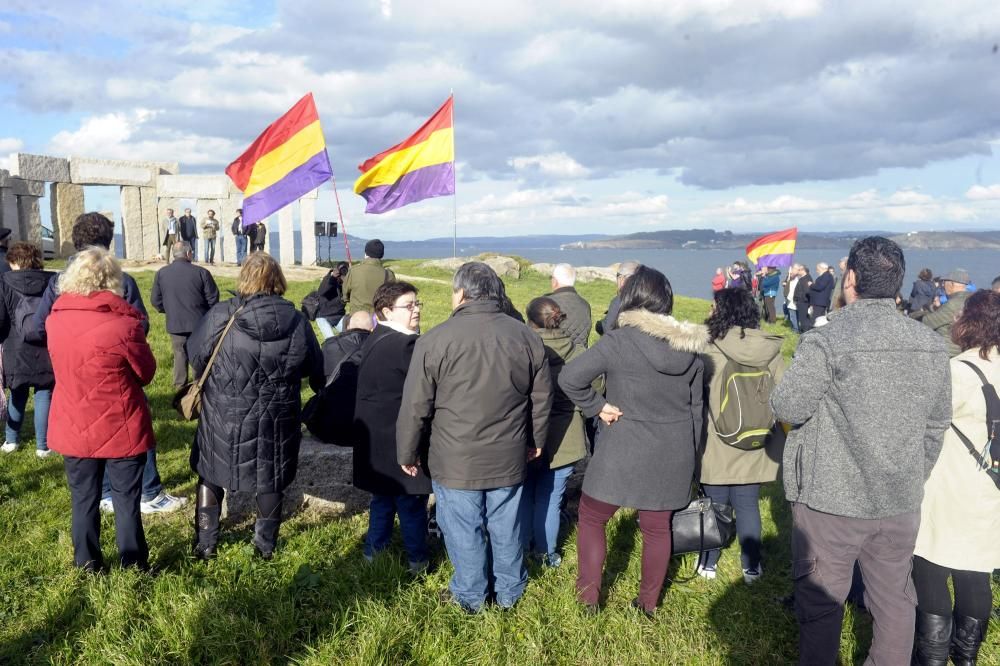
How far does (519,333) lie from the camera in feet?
12.3

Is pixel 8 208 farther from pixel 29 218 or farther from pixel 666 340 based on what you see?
pixel 666 340

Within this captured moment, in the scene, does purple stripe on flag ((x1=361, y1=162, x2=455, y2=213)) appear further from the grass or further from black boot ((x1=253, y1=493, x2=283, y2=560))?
black boot ((x1=253, y1=493, x2=283, y2=560))

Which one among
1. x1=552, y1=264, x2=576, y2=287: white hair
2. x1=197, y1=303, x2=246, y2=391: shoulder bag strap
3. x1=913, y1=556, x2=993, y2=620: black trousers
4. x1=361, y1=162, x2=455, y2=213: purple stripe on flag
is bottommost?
x1=913, y1=556, x2=993, y2=620: black trousers

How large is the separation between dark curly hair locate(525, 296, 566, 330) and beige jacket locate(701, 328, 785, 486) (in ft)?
3.37

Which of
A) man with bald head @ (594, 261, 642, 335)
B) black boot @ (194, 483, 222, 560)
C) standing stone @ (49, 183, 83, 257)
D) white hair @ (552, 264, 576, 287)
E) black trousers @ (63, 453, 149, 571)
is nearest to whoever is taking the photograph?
black trousers @ (63, 453, 149, 571)

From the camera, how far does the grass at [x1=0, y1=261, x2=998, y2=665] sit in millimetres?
3613

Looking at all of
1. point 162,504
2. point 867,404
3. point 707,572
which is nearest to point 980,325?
point 867,404

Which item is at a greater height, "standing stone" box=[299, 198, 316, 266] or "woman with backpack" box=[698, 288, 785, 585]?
"standing stone" box=[299, 198, 316, 266]

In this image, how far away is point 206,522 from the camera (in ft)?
14.8

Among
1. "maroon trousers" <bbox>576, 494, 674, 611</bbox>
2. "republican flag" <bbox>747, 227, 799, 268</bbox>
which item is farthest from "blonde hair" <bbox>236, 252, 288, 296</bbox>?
"republican flag" <bbox>747, 227, 799, 268</bbox>

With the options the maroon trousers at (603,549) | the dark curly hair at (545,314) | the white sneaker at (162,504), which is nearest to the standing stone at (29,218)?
the white sneaker at (162,504)

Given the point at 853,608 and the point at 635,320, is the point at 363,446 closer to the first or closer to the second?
the point at 635,320

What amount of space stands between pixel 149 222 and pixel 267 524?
995 inches

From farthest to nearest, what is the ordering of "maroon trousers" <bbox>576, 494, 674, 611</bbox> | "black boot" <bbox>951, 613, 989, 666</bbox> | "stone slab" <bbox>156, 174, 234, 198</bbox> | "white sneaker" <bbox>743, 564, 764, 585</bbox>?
"stone slab" <bbox>156, 174, 234, 198</bbox> → "white sneaker" <bbox>743, 564, 764, 585</bbox> → "maroon trousers" <bbox>576, 494, 674, 611</bbox> → "black boot" <bbox>951, 613, 989, 666</bbox>
